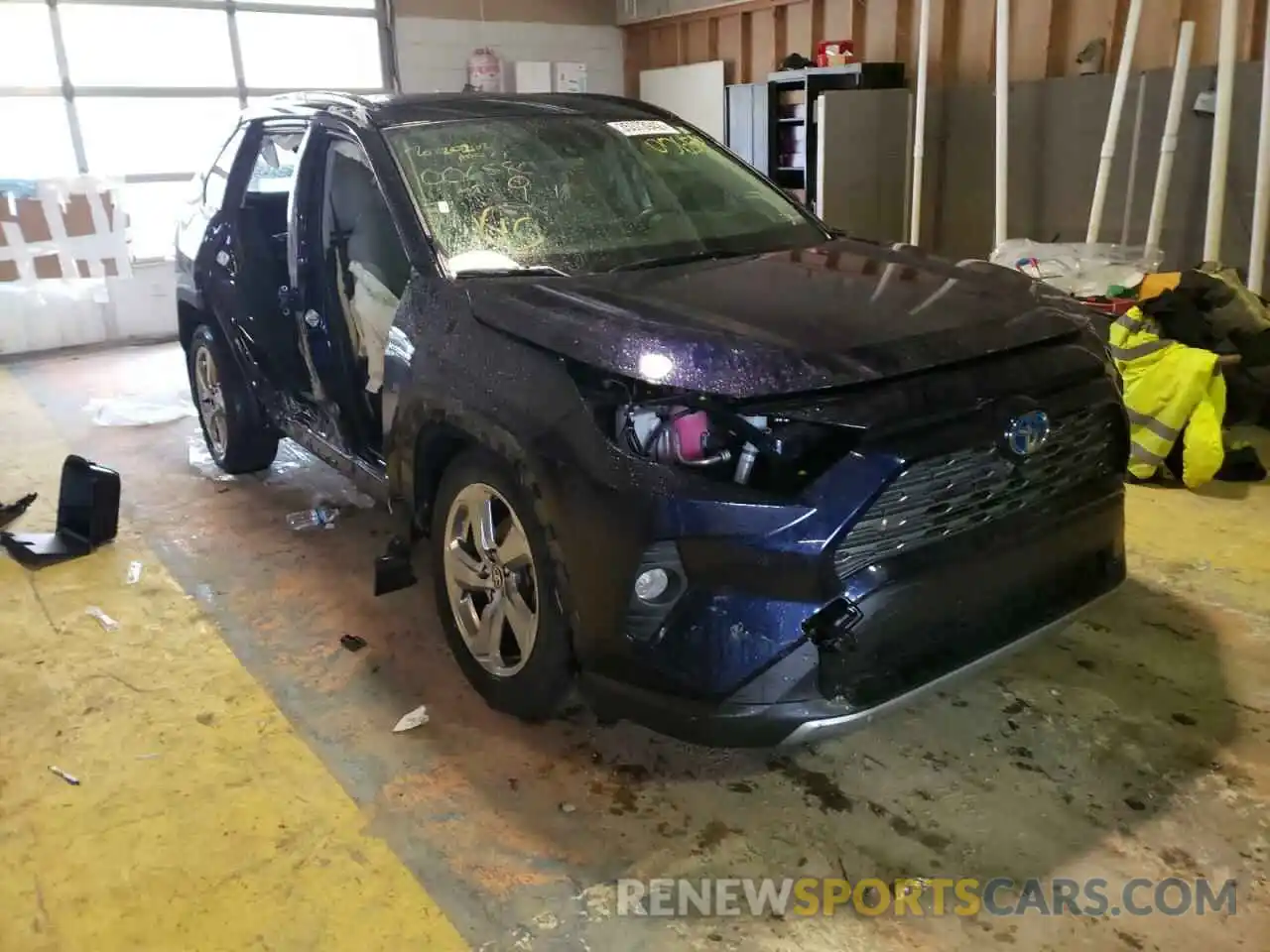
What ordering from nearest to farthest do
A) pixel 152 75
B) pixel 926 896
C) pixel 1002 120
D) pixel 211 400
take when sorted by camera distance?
pixel 926 896 → pixel 211 400 → pixel 1002 120 → pixel 152 75

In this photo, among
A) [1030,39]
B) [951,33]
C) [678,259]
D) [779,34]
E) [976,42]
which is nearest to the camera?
[678,259]

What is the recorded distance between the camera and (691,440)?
79.1 inches

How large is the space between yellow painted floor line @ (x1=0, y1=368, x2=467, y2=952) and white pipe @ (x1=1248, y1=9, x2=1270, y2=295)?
512cm

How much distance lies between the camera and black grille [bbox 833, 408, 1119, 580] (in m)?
1.94

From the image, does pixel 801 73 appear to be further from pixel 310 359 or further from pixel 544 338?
pixel 544 338

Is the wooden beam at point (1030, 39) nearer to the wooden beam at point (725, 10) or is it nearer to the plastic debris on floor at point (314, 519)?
the wooden beam at point (725, 10)

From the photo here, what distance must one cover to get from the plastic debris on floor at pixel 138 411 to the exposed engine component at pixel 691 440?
4282 mm

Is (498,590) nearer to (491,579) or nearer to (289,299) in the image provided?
(491,579)

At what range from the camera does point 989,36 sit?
6.66 m

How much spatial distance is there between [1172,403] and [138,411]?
5.38 metres

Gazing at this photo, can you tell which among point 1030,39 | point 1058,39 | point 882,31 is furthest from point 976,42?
point 882,31

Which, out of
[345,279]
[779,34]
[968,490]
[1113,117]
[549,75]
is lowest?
[968,490]

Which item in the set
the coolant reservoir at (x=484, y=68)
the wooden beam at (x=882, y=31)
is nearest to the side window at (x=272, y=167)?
the wooden beam at (x=882, y=31)

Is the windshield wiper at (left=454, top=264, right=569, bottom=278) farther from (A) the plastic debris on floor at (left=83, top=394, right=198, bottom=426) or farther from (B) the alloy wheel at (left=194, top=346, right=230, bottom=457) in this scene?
(A) the plastic debris on floor at (left=83, top=394, right=198, bottom=426)
